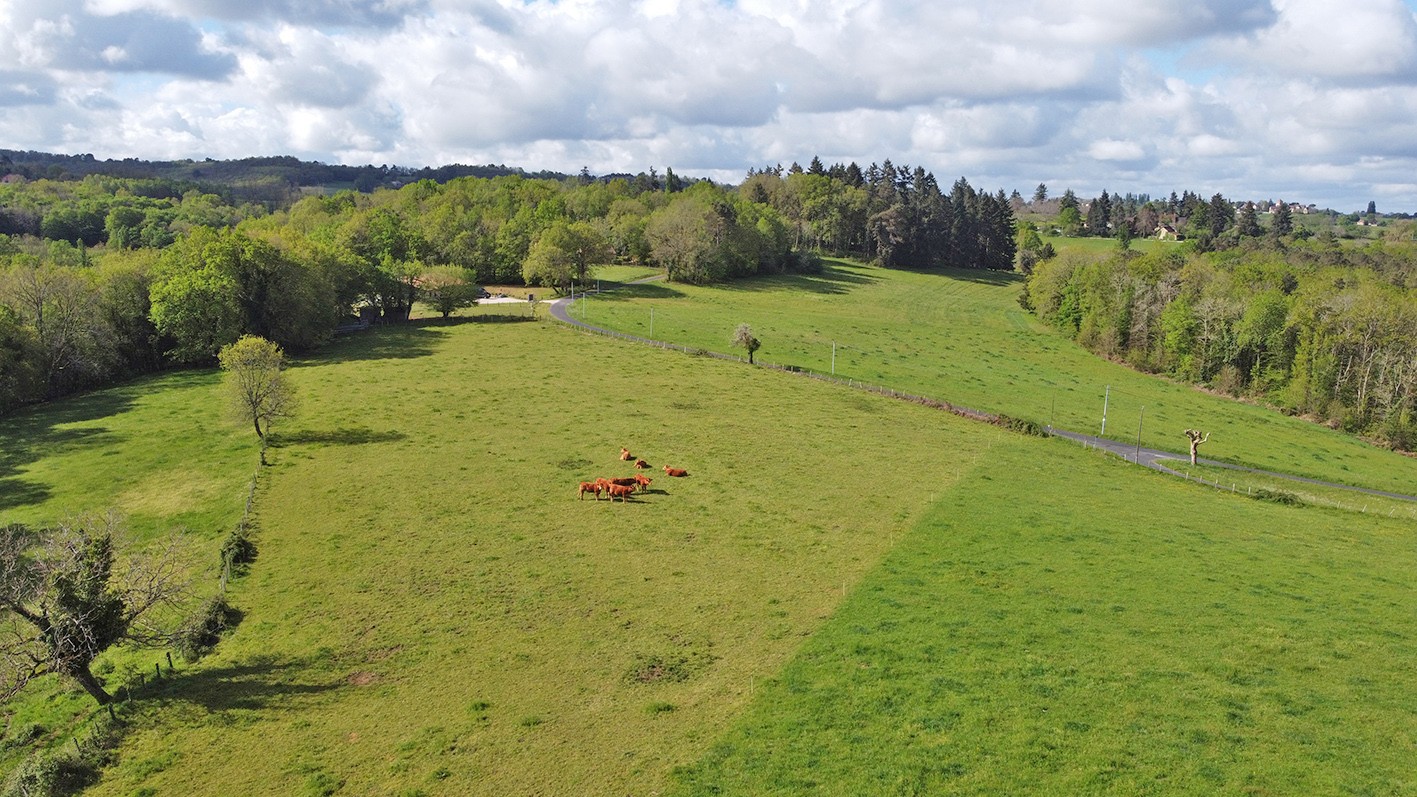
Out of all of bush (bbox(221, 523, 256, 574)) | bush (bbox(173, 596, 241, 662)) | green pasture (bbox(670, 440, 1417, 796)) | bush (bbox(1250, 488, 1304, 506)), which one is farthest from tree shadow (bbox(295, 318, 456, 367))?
bush (bbox(1250, 488, 1304, 506))

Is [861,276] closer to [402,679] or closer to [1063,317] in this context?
[1063,317]

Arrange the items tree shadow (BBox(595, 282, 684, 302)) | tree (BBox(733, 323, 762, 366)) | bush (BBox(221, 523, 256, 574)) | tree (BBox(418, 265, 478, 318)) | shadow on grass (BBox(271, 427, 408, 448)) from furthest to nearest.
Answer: tree shadow (BBox(595, 282, 684, 302)), tree (BBox(418, 265, 478, 318)), tree (BBox(733, 323, 762, 366)), shadow on grass (BBox(271, 427, 408, 448)), bush (BBox(221, 523, 256, 574))

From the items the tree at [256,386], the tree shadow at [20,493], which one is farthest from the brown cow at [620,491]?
the tree shadow at [20,493]

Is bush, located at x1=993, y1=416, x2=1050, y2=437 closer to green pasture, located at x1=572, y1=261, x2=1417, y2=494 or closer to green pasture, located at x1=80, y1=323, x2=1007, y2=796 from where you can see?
green pasture, located at x1=80, y1=323, x2=1007, y2=796

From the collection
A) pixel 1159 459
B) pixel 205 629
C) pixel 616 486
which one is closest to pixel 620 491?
pixel 616 486

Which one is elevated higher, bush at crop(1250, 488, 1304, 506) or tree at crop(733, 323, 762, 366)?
tree at crop(733, 323, 762, 366)

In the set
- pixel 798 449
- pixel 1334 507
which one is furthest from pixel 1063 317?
pixel 798 449
